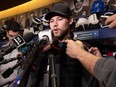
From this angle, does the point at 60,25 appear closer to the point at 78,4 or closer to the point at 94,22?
the point at 94,22

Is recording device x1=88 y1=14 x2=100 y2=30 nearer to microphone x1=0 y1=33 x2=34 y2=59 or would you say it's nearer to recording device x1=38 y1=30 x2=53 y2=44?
microphone x1=0 y1=33 x2=34 y2=59

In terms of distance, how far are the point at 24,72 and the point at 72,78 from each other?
0.44 meters

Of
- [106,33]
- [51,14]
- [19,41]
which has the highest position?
[51,14]

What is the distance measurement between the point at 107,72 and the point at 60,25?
96 centimetres

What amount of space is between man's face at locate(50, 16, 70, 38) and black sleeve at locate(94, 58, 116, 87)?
2.62 ft

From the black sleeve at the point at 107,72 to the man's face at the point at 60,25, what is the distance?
80 cm

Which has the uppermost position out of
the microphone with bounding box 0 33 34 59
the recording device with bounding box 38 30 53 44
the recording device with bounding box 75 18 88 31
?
the recording device with bounding box 38 30 53 44

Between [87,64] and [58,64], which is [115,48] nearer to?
[58,64]

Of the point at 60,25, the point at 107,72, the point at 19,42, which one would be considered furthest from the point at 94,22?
the point at 107,72

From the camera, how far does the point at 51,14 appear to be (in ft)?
5.95

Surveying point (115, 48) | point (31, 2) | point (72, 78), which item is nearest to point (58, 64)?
point (72, 78)

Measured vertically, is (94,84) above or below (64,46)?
below

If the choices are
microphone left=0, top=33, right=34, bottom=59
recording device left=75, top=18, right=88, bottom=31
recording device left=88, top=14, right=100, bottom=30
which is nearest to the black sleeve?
microphone left=0, top=33, right=34, bottom=59

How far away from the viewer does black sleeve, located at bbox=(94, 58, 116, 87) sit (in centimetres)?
77
